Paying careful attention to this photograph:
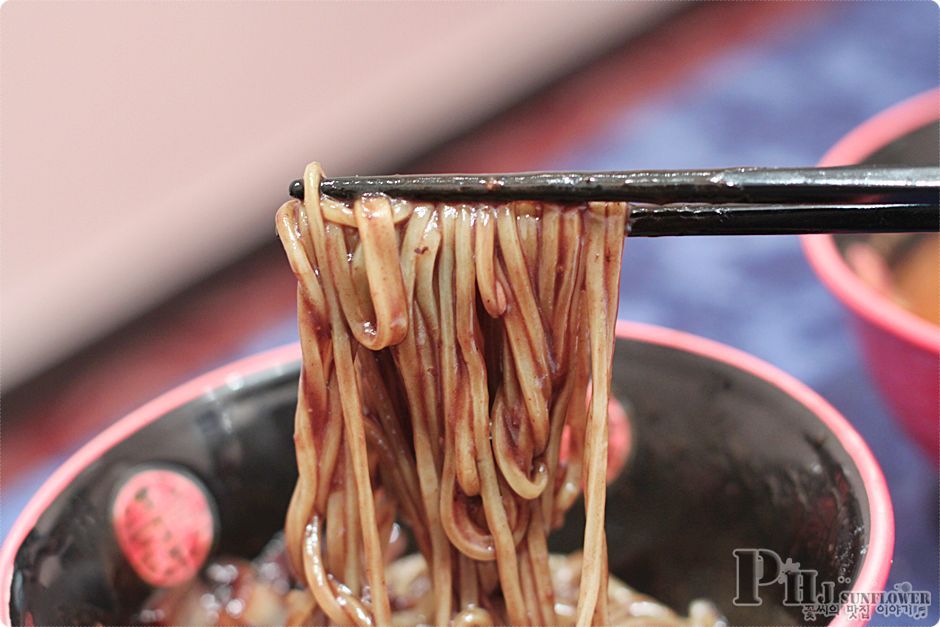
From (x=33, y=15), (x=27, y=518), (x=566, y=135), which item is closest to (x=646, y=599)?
(x=27, y=518)

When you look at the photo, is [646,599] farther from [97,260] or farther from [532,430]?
[97,260]

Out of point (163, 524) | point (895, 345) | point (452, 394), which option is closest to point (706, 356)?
point (895, 345)

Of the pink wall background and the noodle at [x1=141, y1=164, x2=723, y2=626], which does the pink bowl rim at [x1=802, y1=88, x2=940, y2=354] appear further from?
the pink wall background

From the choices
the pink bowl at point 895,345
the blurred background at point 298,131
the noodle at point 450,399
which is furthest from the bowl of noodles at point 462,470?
the blurred background at point 298,131

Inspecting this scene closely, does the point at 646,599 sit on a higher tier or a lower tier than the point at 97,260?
lower

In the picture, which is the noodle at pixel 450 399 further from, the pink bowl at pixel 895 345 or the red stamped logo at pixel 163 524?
the pink bowl at pixel 895 345
